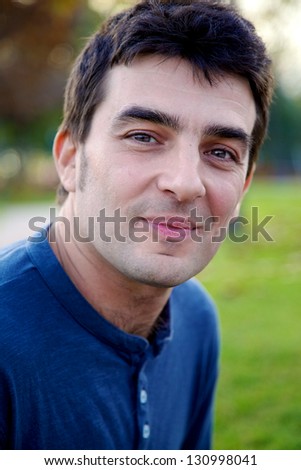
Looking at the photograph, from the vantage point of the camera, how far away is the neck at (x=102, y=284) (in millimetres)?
2389

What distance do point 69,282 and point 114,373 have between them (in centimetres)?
41

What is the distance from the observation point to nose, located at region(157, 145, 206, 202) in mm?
2098

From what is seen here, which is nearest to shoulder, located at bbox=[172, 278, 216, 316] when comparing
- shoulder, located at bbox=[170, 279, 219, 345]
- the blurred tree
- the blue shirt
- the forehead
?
shoulder, located at bbox=[170, 279, 219, 345]

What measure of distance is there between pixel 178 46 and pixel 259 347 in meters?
3.73

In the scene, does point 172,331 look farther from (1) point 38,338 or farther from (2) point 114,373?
(1) point 38,338

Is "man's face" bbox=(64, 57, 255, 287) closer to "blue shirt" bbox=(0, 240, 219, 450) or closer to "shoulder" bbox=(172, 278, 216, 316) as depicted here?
"blue shirt" bbox=(0, 240, 219, 450)

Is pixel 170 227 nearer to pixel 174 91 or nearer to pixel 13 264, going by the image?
pixel 174 91

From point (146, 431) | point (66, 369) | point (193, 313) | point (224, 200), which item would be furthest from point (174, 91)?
point (146, 431)

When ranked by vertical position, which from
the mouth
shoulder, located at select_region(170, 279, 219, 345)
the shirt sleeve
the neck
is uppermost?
the mouth

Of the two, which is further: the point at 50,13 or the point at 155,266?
the point at 50,13

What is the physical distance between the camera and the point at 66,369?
2.21 metres

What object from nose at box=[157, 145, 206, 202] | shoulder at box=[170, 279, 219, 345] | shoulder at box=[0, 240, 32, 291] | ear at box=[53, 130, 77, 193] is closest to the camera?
nose at box=[157, 145, 206, 202]

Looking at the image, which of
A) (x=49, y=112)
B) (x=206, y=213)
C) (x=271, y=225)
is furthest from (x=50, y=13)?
(x=49, y=112)

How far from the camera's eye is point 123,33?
2393mm
